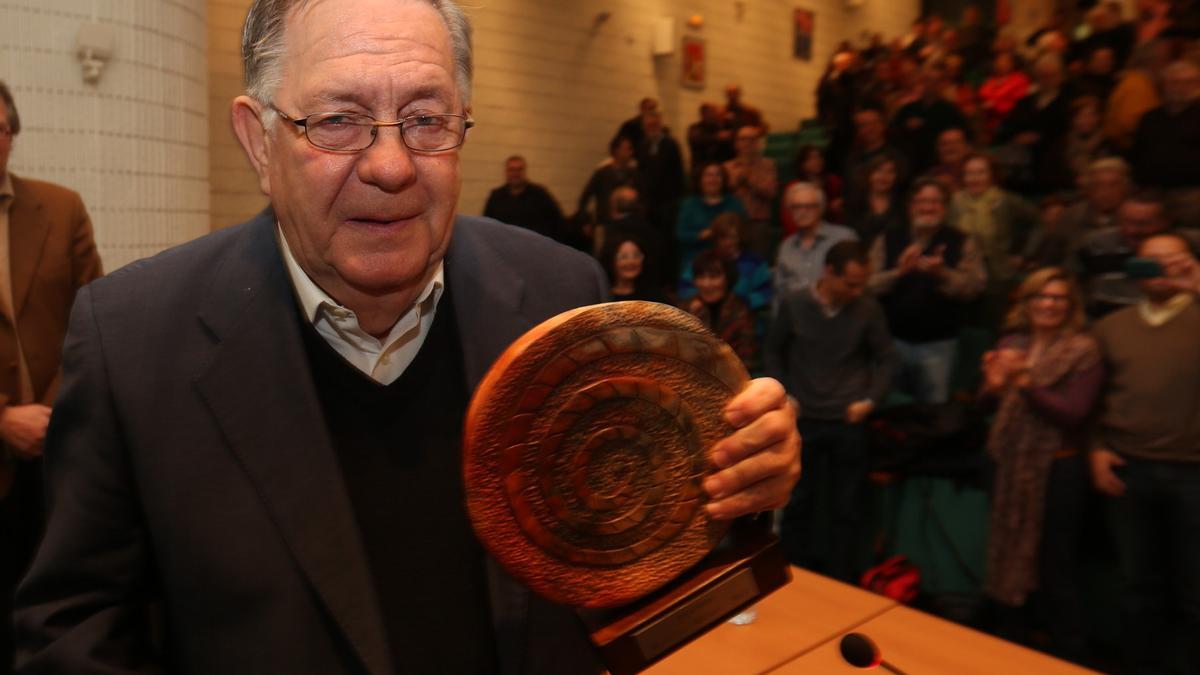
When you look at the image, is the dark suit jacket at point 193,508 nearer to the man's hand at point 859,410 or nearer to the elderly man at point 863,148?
the man's hand at point 859,410

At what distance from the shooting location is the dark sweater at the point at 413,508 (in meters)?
1.15

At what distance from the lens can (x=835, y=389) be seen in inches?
156

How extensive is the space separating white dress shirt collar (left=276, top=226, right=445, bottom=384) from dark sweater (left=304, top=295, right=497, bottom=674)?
0.02m

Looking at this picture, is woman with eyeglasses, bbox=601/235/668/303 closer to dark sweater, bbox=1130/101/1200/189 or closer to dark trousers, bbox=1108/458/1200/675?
dark trousers, bbox=1108/458/1200/675

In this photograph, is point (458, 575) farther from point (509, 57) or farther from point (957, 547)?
point (509, 57)

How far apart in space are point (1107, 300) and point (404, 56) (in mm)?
3457

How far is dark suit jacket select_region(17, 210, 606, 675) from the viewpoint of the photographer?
1.03 m

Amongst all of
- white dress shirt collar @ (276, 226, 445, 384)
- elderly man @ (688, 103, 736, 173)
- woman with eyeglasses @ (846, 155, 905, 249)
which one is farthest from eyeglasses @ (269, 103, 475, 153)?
elderly man @ (688, 103, 736, 173)

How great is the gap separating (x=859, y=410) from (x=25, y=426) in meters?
2.90

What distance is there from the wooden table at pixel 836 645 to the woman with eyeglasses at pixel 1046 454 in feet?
4.62

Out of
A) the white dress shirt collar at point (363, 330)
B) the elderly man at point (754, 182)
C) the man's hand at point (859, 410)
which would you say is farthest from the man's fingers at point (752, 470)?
the elderly man at point (754, 182)

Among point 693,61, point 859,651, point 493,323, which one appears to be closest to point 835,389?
point 859,651

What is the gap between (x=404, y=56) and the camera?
1.04m

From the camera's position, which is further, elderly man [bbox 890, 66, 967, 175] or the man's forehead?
elderly man [bbox 890, 66, 967, 175]
